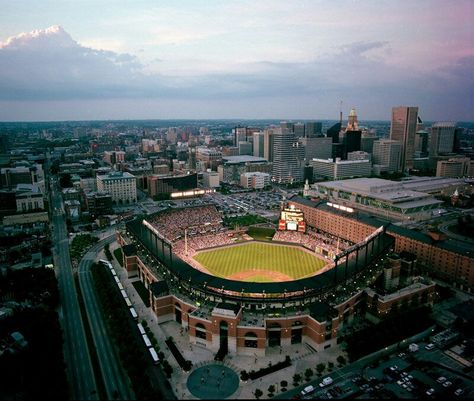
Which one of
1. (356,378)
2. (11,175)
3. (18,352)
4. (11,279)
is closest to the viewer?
(356,378)

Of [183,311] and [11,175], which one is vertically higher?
[11,175]

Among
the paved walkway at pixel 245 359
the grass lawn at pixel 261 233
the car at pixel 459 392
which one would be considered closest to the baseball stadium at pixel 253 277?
the grass lawn at pixel 261 233

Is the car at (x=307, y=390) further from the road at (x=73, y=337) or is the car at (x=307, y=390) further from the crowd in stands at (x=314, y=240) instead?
the crowd in stands at (x=314, y=240)

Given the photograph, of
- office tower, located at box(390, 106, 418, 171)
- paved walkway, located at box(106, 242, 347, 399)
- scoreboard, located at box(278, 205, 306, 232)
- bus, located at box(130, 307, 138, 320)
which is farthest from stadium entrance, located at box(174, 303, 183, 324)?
office tower, located at box(390, 106, 418, 171)

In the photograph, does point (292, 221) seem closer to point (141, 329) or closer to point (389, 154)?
point (141, 329)

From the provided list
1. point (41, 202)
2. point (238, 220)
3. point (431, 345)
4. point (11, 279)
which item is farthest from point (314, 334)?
point (41, 202)

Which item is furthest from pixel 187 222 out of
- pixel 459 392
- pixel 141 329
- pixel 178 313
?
pixel 459 392

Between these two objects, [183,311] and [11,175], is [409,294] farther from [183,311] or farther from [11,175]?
[11,175]
